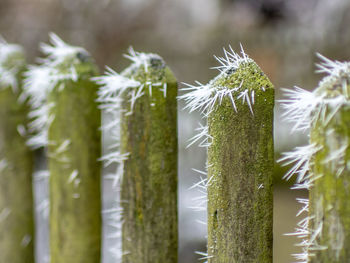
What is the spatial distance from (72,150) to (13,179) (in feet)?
1.61

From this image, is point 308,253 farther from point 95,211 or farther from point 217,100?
point 95,211

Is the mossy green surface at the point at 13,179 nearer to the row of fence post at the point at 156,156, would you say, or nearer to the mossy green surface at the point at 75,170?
the row of fence post at the point at 156,156

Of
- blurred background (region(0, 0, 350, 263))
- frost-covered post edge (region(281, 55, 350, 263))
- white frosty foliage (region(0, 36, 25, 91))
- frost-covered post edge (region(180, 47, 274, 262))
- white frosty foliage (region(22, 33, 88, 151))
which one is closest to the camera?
frost-covered post edge (region(281, 55, 350, 263))

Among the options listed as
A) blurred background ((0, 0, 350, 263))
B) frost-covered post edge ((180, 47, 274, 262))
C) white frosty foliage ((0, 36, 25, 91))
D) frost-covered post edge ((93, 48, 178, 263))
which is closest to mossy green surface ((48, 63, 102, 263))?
frost-covered post edge ((93, 48, 178, 263))

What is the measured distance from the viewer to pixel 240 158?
3.46 ft

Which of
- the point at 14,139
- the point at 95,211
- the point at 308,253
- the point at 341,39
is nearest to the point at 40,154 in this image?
the point at 14,139

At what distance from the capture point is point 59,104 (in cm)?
160

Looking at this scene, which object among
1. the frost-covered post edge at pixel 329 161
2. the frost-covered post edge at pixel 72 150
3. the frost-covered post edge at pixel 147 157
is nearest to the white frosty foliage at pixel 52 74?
the frost-covered post edge at pixel 72 150

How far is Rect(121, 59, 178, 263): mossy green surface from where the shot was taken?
1.30 meters

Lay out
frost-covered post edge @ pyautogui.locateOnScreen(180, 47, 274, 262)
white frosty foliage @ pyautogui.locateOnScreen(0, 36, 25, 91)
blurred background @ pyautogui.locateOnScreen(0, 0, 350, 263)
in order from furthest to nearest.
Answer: blurred background @ pyautogui.locateOnScreen(0, 0, 350, 263), white frosty foliage @ pyautogui.locateOnScreen(0, 36, 25, 91), frost-covered post edge @ pyautogui.locateOnScreen(180, 47, 274, 262)

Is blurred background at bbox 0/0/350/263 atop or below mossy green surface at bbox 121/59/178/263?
atop

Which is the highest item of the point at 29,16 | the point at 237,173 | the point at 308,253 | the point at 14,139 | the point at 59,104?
the point at 29,16

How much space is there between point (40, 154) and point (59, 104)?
266 cm

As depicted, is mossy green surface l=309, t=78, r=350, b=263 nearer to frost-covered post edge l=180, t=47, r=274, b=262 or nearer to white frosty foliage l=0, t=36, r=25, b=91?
frost-covered post edge l=180, t=47, r=274, b=262
